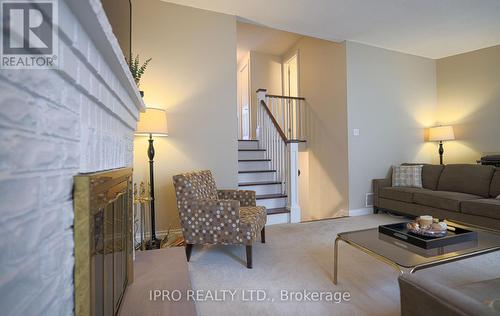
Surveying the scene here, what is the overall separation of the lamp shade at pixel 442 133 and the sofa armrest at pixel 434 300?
14.0 ft

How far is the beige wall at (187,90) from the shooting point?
278 centimetres

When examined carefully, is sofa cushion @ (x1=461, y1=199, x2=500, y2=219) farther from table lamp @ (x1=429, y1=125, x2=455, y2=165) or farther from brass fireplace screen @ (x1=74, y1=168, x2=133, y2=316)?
brass fireplace screen @ (x1=74, y1=168, x2=133, y2=316)

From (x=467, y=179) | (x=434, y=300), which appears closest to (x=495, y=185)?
(x=467, y=179)

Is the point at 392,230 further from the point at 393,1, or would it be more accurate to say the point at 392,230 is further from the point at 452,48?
the point at 452,48

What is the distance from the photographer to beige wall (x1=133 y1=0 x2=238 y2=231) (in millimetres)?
A: 2775

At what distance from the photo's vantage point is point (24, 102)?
1.27 feet

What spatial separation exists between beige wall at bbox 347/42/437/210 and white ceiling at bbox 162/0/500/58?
0.37 metres

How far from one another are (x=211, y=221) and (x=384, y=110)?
11.9 ft

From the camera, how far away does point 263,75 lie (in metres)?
5.80

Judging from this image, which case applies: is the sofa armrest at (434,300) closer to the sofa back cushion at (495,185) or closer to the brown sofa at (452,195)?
the brown sofa at (452,195)

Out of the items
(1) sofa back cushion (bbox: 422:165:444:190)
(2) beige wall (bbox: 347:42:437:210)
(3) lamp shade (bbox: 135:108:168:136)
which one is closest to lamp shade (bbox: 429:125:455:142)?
(2) beige wall (bbox: 347:42:437:210)

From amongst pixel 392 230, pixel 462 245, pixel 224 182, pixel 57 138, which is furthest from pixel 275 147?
pixel 57 138

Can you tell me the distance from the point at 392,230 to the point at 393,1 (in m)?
2.71

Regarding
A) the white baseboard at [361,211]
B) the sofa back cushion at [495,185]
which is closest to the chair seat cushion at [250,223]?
the white baseboard at [361,211]
